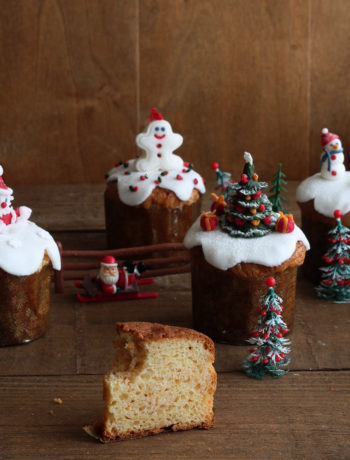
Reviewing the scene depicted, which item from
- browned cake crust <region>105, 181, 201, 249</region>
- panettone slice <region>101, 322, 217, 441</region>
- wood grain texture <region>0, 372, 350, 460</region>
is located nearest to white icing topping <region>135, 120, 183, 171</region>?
browned cake crust <region>105, 181, 201, 249</region>

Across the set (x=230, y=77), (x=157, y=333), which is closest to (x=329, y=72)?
(x=230, y=77)

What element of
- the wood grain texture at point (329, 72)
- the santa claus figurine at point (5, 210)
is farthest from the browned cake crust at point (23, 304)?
the wood grain texture at point (329, 72)

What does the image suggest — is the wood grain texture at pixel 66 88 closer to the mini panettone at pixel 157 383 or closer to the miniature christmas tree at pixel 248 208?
the miniature christmas tree at pixel 248 208

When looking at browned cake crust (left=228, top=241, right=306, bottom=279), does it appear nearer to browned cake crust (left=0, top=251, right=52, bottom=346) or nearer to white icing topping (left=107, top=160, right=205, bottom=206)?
browned cake crust (left=0, top=251, right=52, bottom=346)

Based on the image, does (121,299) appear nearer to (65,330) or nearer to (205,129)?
(65,330)

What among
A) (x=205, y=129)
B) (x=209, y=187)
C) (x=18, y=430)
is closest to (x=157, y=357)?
(x=18, y=430)

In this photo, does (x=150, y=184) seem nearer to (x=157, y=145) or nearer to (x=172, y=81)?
(x=157, y=145)
